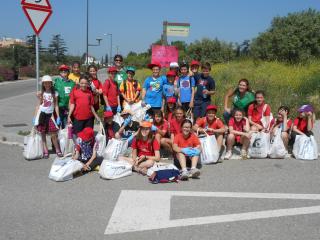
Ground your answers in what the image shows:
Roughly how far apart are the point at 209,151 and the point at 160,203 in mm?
2294

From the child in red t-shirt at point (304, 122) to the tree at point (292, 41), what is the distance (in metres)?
21.8

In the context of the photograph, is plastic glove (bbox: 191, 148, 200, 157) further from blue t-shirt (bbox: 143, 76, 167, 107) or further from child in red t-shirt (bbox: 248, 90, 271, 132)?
blue t-shirt (bbox: 143, 76, 167, 107)

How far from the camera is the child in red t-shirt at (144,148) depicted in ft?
21.1

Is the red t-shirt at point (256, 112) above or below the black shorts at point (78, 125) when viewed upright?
above

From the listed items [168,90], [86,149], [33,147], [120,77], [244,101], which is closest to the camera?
[86,149]

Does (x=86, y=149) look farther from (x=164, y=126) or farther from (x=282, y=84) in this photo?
(x=282, y=84)

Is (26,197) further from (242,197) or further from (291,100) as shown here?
(291,100)

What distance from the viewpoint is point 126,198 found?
515 centimetres

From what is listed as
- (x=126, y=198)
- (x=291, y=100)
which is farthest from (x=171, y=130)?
(x=291, y=100)

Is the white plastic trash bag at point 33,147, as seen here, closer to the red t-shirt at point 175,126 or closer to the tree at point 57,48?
the red t-shirt at point 175,126

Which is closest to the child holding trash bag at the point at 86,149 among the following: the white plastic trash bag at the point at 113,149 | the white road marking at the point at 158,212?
the white plastic trash bag at the point at 113,149

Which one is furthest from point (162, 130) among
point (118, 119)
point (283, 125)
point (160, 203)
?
point (283, 125)

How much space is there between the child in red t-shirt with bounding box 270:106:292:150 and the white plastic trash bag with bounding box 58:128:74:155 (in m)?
4.05

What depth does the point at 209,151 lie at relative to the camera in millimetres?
7004
